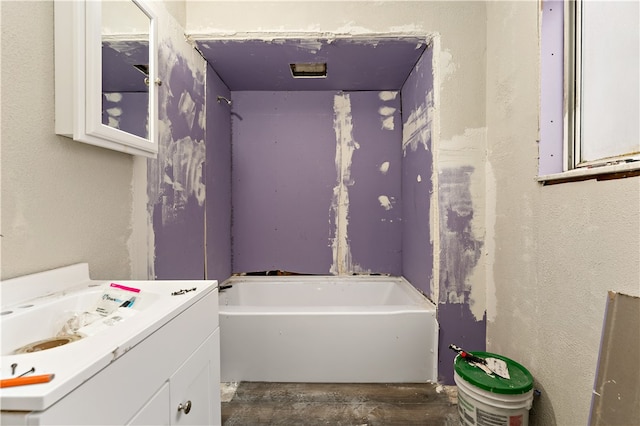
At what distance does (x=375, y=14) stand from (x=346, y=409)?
213 centimetres

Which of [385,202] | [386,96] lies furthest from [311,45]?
[385,202]

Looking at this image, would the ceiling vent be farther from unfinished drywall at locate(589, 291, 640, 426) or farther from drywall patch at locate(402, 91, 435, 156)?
unfinished drywall at locate(589, 291, 640, 426)

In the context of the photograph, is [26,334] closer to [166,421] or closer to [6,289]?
[6,289]

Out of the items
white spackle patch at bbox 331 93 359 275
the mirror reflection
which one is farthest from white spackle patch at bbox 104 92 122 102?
white spackle patch at bbox 331 93 359 275

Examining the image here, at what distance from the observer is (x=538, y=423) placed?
1.25 m

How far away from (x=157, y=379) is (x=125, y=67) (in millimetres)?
1050

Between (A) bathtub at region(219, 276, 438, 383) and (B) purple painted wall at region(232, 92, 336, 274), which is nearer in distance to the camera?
(A) bathtub at region(219, 276, 438, 383)

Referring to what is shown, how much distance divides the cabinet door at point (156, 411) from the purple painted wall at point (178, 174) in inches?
30.2

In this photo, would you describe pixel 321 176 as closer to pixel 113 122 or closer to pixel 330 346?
pixel 330 346

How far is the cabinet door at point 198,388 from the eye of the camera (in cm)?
75

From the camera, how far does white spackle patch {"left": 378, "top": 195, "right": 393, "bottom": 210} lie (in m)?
2.49

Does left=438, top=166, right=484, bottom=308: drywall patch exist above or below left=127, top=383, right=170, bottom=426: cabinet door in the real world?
above

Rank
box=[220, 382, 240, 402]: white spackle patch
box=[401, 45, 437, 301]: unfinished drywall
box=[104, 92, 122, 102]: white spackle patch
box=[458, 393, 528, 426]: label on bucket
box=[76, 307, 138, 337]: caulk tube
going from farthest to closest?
box=[401, 45, 437, 301]: unfinished drywall
box=[220, 382, 240, 402]: white spackle patch
box=[458, 393, 528, 426]: label on bucket
box=[104, 92, 122, 102]: white spackle patch
box=[76, 307, 138, 337]: caulk tube

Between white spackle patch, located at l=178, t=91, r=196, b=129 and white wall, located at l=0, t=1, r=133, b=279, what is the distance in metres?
0.65
